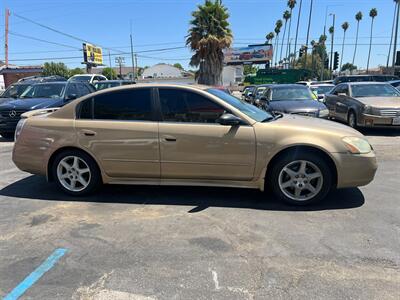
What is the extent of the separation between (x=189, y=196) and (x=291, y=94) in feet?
24.8

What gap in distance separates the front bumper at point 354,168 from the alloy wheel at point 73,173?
3.26 metres

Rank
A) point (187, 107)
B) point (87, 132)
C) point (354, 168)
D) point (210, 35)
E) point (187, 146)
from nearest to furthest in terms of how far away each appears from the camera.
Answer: point (354, 168), point (187, 146), point (187, 107), point (87, 132), point (210, 35)

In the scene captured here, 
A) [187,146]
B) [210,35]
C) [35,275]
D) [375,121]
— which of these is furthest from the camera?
[210,35]

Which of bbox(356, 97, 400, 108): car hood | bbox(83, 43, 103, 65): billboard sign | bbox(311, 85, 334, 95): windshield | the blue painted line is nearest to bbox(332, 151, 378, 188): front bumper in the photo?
the blue painted line

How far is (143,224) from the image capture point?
4273mm

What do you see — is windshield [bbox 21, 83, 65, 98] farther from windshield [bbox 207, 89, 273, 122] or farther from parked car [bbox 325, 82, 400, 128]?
parked car [bbox 325, 82, 400, 128]

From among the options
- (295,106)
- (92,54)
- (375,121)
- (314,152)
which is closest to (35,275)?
(314,152)

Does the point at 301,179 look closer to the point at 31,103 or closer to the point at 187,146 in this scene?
the point at 187,146

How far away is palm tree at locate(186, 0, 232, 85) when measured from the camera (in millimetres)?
32375

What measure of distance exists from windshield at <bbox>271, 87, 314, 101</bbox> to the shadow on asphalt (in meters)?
6.56

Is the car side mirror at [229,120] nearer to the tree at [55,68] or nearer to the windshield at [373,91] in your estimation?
the windshield at [373,91]

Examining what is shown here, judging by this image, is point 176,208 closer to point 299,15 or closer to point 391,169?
point 391,169

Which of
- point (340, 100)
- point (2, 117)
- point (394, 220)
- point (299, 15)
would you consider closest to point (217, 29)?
point (340, 100)

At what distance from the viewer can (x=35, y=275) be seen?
322 cm
